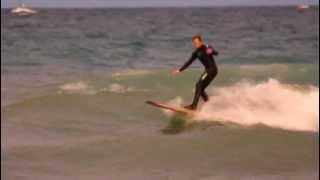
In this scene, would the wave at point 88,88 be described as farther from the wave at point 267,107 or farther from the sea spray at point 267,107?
the sea spray at point 267,107

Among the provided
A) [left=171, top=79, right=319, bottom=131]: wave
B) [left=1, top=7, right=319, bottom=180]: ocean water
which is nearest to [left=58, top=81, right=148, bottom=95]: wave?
[left=1, top=7, right=319, bottom=180]: ocean water

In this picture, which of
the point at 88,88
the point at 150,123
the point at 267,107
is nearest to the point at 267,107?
the point at 267,107

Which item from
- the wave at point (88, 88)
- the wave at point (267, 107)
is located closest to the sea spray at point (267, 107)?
the wave at point (267, 107)

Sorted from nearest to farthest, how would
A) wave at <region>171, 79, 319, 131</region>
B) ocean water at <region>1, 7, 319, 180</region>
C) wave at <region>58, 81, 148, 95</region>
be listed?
ocean water at <region>1, 7, 319, 180</region>
wave at <region>171, 79, 319, 131</region>
wave at <region>58, 81, 148, 95</region>

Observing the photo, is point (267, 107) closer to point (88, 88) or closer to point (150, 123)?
point (150, 123)

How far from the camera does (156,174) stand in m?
9.39

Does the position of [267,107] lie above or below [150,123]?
above

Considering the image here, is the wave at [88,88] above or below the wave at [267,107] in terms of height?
below

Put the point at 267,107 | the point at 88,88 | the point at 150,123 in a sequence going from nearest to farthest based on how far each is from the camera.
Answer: the point at 150,123
the point at 267,107
the point at 88,88

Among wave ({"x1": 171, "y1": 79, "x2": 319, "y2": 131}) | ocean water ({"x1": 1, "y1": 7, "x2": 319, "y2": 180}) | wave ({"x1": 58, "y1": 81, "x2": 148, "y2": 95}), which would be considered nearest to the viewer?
ocean water ({"x1": 1, "y1": 7, "x2": 319, "y2": 180})

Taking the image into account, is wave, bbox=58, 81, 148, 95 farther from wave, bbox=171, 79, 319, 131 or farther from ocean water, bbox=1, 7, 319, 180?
wave, bbox=171, 79, 319, 131

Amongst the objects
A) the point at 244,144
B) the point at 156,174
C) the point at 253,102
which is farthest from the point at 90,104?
the point at 156,174

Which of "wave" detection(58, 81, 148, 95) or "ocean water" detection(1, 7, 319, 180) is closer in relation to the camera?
"ocean water" detection(1, 7, 319, 180)

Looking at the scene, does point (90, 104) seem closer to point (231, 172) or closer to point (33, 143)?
point (33, 143)
